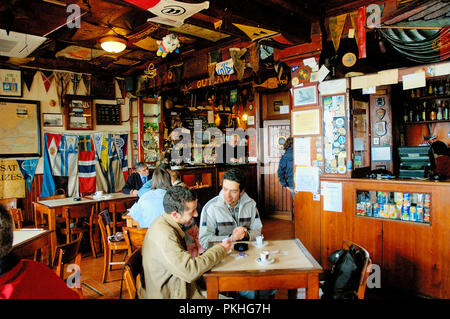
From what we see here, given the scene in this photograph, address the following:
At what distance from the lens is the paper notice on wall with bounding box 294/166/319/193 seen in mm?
4414

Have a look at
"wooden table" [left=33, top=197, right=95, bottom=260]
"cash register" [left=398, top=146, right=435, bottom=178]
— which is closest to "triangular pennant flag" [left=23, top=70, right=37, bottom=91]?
"wooden table" [left=33, top=197, right=95, bottom=260]

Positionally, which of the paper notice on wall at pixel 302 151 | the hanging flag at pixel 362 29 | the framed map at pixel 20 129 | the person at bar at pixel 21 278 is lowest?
the person at bar at pixel 21 278

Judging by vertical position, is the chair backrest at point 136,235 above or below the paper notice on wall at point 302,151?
below

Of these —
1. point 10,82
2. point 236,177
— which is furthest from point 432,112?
point 10,82

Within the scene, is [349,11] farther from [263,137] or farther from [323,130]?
[263,137]

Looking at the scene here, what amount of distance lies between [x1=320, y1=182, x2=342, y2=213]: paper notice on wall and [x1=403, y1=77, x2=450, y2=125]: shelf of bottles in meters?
3.50

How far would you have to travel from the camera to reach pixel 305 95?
4.50m

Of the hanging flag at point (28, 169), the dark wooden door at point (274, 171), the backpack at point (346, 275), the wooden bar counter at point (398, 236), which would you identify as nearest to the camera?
the backpack at point (346, 275)

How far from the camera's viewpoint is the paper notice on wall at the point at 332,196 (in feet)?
13.5

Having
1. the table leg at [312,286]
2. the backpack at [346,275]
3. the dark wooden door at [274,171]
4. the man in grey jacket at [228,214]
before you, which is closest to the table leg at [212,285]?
the table leg at [312,286]

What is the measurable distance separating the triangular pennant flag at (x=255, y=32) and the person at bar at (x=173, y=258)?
2.64 m

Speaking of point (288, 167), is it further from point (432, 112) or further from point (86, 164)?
point (86, 164)

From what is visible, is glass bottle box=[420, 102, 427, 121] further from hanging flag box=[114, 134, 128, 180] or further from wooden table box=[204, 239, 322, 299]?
hanging flag box=[114, 134, 128, 180]

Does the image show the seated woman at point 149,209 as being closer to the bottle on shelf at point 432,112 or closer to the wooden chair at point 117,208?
the wooden chair at point 117,208
